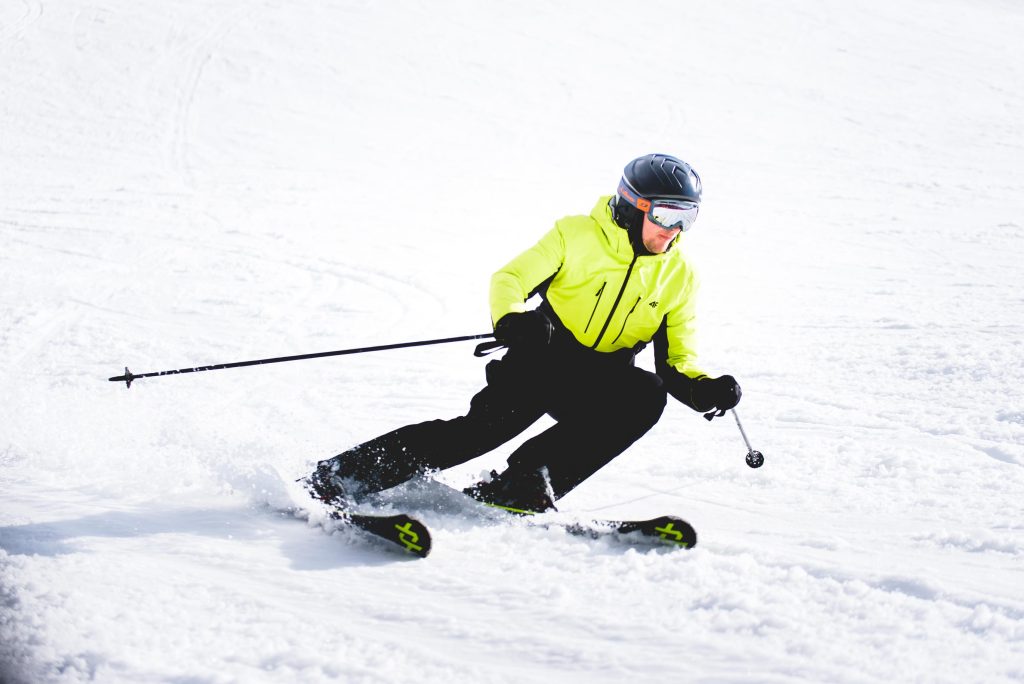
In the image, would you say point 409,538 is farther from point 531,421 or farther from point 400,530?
point 531,421

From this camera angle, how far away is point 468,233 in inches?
455

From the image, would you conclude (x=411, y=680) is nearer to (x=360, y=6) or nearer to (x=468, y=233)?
(x=468, y=233)

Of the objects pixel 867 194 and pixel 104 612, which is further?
pixel 867 194

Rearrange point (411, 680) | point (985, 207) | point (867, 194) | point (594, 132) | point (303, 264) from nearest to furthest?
point (411, 680) → point (303, 264) → point (985, 207) → point (867, 194) → point (594, 132)

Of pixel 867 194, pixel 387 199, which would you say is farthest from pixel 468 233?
pixel 867 194

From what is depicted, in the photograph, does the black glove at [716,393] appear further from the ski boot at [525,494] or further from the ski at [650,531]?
the ski boot at [525,494]

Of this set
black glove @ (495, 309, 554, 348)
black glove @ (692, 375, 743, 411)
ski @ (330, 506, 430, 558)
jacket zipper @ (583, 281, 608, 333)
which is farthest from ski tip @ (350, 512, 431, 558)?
black glove @ (692, 375, 743, 411)

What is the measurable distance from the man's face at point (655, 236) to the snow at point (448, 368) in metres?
1.17

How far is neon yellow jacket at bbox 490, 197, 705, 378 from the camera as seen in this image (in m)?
3.66

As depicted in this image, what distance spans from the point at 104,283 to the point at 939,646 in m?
7.49

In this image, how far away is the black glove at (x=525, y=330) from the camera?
3.33 meters

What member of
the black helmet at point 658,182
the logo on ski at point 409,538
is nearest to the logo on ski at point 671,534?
the logo on ski at point 409,538

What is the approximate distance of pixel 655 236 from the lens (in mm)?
3629

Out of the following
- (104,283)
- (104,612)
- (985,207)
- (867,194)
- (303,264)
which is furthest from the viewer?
(867,194)
